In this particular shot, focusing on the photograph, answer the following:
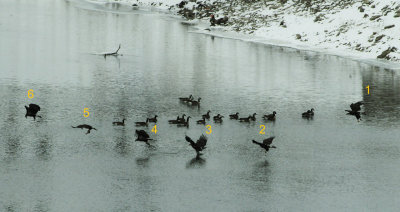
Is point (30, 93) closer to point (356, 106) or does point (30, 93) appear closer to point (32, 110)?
point (32, 110)

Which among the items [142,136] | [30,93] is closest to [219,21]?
[30,93]

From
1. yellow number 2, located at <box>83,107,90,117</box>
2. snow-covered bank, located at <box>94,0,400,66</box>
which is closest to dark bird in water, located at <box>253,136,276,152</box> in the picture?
yellow number 2, located at <box>83,107,90,117</box>

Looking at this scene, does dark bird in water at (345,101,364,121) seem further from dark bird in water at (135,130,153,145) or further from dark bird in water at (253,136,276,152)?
dark bird in water at (135,130,153,145)

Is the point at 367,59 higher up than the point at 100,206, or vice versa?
the point at 367,59

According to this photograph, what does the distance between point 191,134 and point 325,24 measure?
123 feet

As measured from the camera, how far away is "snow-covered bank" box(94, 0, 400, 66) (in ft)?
173

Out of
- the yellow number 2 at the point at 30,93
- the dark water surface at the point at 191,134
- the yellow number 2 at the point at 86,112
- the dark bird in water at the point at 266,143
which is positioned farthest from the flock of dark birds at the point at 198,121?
the yellow number 2 at the point at 30,93

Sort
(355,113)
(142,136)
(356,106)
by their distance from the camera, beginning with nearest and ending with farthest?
1. (142,136)
2. (356,106)
3. (355,113)

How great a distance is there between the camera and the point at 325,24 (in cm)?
6053

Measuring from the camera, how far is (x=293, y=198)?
18.9 meters

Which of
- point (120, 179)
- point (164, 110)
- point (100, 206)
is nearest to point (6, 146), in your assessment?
point (120, 179)

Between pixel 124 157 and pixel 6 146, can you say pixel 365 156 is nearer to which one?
pixel 124 157

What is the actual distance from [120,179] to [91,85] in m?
16.8

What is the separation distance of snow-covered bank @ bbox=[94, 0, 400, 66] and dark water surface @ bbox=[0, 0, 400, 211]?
149 inches
